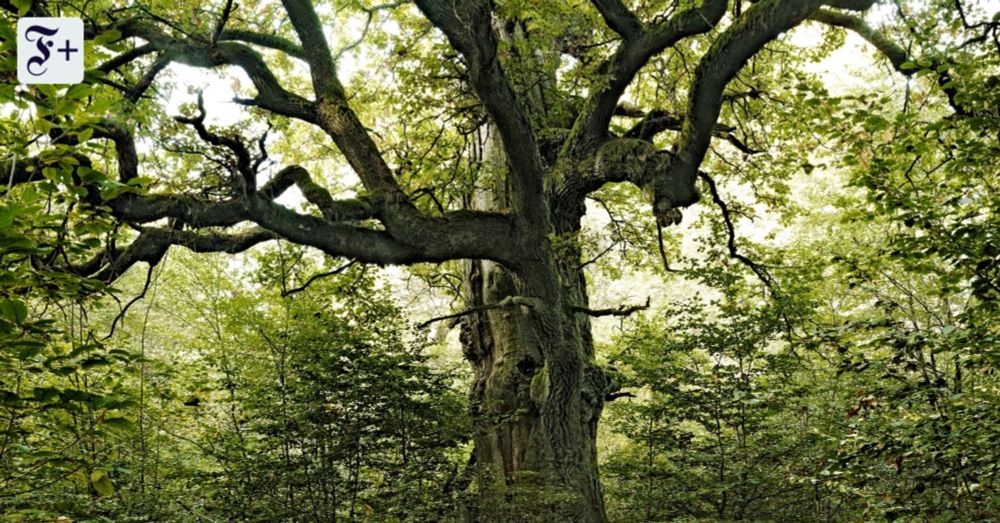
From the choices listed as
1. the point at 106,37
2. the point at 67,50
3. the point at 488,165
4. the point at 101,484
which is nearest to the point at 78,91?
the point at 106,37

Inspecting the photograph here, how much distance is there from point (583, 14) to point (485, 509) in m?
4.44

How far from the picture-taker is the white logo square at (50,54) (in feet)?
7.72

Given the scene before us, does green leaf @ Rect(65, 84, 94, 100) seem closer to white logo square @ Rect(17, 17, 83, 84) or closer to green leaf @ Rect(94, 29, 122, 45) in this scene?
green leaf @ Rect(94, 29, 122, 45)

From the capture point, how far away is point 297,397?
6.69 metres

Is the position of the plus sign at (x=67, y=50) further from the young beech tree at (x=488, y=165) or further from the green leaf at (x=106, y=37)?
the young beech tree at (x=488, y=165)

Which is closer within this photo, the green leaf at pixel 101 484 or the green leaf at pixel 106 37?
the green leaf at pixel 106 37

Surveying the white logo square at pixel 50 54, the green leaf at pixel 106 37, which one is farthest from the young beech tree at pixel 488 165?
the green leaf at pixel 106 37

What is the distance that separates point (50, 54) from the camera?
8.70 feet

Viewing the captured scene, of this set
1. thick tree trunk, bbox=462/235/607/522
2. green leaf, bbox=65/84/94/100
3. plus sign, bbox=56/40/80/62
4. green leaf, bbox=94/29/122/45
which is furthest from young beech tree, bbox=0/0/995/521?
green leaf, bbox=65/84/94/100

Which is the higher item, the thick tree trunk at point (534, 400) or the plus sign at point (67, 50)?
the plus sign at point (67, 50)

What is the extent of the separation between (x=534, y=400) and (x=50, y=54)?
4274 mm

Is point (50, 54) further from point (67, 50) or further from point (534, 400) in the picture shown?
point (534, 400)

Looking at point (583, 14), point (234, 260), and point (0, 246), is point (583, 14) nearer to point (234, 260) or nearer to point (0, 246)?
point (0, 246)

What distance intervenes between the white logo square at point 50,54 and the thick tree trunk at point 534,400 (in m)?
3.45
